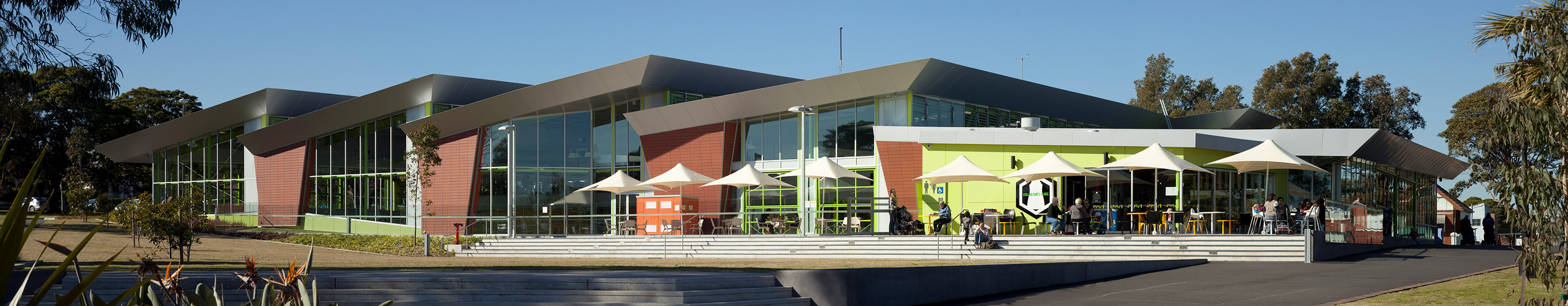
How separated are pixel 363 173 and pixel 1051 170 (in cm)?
2477

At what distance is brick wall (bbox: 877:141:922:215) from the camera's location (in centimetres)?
2603

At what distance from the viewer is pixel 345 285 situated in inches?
Answer: 432

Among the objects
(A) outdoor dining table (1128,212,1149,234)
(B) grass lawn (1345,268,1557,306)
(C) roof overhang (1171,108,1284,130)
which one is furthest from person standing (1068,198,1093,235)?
(C) roof overhang (1171,108,1284,130)

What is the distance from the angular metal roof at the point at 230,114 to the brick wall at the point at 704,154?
1603 centimetres

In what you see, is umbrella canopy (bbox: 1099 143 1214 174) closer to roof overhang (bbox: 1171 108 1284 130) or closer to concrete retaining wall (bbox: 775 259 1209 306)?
concrete retaining wall (bbox: 775 259 1209 306)

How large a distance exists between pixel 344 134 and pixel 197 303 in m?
35.2

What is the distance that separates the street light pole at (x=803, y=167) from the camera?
839 inches

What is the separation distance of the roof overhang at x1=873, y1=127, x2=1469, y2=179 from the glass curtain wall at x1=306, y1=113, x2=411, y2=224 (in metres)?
17.7

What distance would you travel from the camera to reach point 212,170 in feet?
135

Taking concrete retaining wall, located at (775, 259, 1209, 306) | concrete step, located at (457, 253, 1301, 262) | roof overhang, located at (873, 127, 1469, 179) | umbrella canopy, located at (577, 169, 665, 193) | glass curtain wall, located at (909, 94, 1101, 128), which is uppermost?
glass curtain wall, located at (909, 94, 1101, 128)

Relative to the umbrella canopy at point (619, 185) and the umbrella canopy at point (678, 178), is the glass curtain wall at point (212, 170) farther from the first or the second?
the umbrella canopy at point (678, 178)

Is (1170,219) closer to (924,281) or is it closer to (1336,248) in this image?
(1336,248)

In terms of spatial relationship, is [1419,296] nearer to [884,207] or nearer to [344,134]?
[884,207]

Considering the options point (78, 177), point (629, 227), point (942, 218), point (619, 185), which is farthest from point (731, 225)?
point (78, 177)
